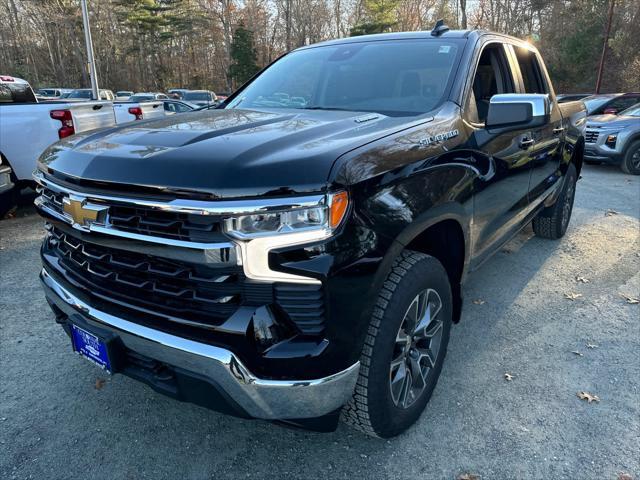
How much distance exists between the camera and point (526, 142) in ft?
11.0

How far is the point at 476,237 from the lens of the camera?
2814 mm

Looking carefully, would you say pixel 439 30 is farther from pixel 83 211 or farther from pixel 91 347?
pixel 91 347

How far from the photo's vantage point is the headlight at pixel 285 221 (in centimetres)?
162

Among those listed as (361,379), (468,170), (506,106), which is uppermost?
(506,106)

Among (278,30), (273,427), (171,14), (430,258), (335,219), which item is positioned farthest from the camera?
(278,30)

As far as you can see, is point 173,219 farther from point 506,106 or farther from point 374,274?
point 506,106

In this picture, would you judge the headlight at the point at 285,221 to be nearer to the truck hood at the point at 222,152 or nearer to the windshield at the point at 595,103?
the truck hood at the point at 222,152

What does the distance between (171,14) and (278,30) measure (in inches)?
398

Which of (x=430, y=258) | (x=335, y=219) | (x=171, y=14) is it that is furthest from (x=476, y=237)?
(x=171, y=14)

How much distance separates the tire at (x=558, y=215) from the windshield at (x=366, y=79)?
9.15 ft

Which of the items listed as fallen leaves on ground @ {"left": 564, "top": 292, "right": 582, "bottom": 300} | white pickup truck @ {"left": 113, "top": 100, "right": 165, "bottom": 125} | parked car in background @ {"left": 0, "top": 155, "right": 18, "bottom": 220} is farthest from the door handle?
white pickup truck @ {"left": 113, "top": 100, "right": 165, "bottom": 125}

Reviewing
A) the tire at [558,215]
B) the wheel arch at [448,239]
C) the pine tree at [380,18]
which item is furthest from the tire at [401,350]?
the pine tree at [380,18]

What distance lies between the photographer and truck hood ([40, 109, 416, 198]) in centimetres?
164

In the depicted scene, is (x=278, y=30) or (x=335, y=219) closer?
(x=335, y=219)
